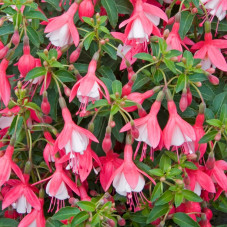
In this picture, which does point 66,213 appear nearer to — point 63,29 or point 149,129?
point 149,129

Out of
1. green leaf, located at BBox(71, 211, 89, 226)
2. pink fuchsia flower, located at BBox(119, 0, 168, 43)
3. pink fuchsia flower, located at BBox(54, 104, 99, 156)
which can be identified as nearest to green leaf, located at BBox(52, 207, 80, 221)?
green leaf, located at BBox(71, 211, 89, 226)

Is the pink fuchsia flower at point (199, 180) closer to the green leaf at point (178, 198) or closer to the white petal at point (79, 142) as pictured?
the green leaf at point (178, 198)

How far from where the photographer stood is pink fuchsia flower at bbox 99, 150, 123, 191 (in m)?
1.10

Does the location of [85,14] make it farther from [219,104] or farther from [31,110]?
[219,104]

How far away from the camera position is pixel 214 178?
3.76 ft

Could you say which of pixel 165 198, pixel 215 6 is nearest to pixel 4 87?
pixel 165 198

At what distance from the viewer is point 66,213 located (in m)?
1.02

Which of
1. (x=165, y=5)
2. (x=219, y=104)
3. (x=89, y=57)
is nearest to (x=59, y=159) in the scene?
(x=89, y=57)

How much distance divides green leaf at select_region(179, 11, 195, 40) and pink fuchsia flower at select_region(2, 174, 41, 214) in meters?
0.62

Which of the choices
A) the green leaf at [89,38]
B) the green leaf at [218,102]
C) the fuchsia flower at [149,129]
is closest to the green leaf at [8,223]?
the fuchsia flower at [149,129]

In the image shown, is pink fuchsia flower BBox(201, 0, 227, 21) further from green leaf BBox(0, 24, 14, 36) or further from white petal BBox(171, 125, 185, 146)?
green leaf BBox(0, 24, 14, 36)

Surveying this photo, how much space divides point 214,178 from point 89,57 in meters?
0.54

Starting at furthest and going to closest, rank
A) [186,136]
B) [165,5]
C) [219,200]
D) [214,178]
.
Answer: [165,5] < [219,200] < [214,178] < [186,136]

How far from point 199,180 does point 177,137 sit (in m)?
0.18
